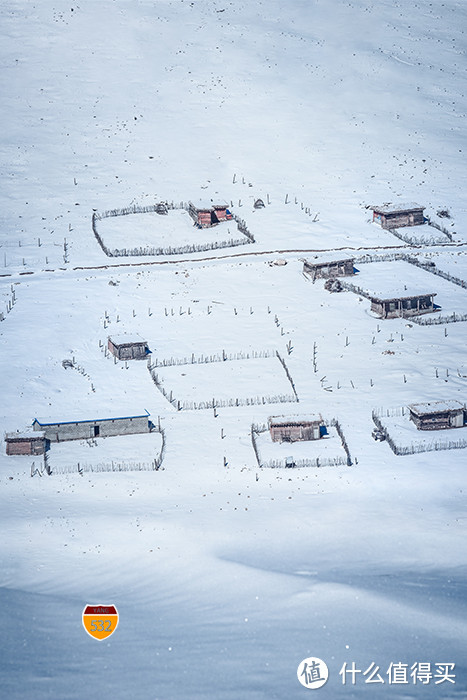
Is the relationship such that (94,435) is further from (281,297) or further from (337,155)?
(337,155)

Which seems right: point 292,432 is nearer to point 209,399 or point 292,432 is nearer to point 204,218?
point 209,399

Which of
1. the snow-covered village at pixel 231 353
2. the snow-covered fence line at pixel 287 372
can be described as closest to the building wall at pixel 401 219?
the snow-covered village at pixel 231 353

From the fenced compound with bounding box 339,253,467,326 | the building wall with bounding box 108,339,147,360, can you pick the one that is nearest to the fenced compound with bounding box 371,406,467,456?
the fenced compound with bounding box 339,253,467,326

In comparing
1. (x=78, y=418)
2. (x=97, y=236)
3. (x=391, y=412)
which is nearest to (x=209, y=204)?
(x=97, y=236)

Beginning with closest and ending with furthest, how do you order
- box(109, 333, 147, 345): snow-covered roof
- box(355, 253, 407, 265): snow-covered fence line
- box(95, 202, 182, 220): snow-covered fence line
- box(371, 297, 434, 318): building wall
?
box(109, 333, 147, 345): snow-covered roof → box(371, 297, 434, 318): building wall → box(355, 253, 407, 265): snow-covered fence line → box(95, 202, 182, 220): snow-covered fence line

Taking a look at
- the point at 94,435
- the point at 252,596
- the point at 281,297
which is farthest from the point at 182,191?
the point at 252,596

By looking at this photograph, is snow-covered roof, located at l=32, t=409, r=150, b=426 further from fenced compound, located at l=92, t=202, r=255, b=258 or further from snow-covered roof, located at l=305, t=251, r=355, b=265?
fenced compound, located at l=92, t=202, r=255, b=258

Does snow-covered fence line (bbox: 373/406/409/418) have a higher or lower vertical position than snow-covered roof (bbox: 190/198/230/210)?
lower
